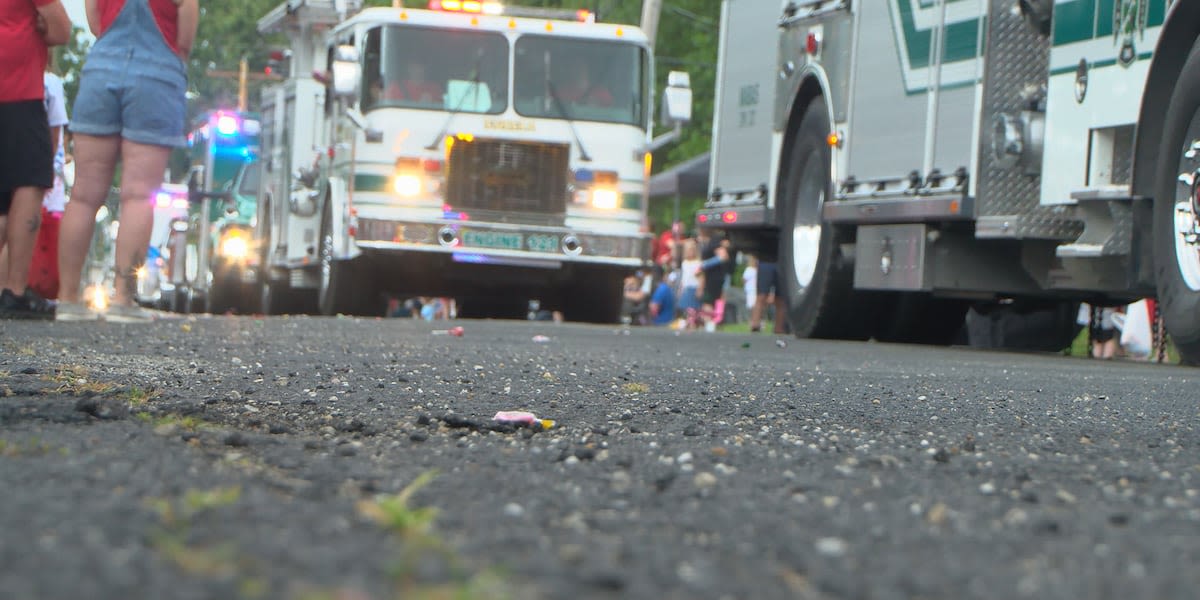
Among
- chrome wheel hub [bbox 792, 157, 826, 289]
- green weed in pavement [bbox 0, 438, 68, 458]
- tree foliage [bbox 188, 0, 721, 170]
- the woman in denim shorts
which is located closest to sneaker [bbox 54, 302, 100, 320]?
the woman in denim shorts

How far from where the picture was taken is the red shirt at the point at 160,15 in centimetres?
953

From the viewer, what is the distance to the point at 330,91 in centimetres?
1777

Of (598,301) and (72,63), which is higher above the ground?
(72,63)

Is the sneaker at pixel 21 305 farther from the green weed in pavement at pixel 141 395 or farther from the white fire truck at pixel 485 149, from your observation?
the white fire truck at pixel 485 149

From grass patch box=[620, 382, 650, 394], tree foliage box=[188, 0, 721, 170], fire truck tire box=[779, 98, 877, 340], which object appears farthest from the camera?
tree foliage box=[188, 0, 721, 170]

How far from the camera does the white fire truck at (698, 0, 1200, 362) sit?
28.1ft

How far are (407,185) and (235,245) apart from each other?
667 centimetres

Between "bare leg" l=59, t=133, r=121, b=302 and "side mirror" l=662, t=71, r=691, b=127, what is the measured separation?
7.64 meters

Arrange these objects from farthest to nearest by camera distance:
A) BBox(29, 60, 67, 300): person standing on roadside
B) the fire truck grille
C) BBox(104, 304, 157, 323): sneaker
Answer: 1. the fire truck grille
2. BBox(29, 60, 67, 300): person standing on roadside
3. BBox(104, 304, 157, 323): sneaker

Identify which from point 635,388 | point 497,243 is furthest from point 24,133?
point 497,243

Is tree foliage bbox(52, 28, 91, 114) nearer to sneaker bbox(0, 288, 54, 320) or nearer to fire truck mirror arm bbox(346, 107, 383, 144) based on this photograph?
fire truck mirror arm bbox(346, 107, 383, 144)

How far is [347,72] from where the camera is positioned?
51.3ft

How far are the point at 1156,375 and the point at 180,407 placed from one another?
16.4ft

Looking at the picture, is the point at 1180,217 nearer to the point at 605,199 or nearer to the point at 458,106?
the point at 605,199
